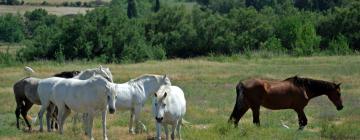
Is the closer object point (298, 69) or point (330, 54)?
point (298, 69)

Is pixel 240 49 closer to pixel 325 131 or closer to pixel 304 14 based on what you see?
pixel 304 14

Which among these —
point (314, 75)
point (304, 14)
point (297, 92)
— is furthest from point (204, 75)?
point (304, 14)

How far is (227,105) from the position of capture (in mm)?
25984

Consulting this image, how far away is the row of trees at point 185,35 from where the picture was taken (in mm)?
60000

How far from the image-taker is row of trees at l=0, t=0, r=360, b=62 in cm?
6000

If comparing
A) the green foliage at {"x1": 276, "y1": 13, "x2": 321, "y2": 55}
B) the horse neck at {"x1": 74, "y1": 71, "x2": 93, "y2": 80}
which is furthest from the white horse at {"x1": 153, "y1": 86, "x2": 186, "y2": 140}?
the green foliage at {"x1": 276, "y1": 13, "x2": 321, "y2": 55}

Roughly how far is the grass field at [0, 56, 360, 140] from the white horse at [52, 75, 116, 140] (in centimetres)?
78

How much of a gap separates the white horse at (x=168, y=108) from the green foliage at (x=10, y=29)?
8562cm

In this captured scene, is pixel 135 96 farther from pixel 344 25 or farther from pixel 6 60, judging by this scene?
pixel 344 25

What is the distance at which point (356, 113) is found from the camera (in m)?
23.2

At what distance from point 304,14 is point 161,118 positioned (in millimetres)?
64798

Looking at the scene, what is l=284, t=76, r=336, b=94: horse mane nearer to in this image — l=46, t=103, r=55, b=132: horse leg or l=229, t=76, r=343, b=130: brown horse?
l=229, t=76, r=343, b=130: brown horse

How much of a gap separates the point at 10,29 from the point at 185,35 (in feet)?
124

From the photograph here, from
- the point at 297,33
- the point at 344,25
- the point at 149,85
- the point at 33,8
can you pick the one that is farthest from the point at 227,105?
the point at 33,8
